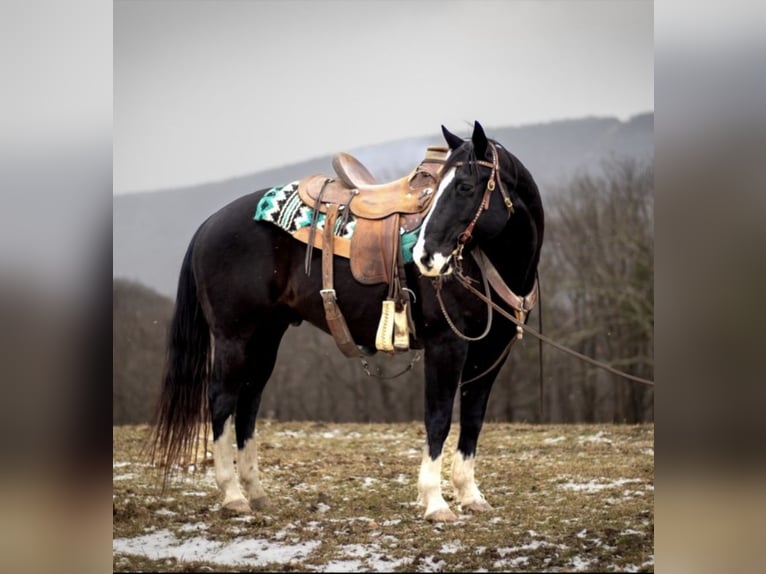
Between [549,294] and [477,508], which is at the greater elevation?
[549,294]

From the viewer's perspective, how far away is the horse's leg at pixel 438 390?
4.36 metres

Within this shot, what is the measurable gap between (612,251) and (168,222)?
3.11 metres

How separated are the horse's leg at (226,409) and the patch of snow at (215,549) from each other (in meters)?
0.25

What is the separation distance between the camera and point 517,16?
5.16 metres

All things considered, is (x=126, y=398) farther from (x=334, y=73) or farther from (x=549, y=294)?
(x=549, y=294)

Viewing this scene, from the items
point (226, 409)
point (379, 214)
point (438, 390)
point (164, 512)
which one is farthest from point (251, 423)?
point (379, 214)

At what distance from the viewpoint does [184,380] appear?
488 centimetres

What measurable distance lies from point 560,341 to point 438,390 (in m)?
1.87

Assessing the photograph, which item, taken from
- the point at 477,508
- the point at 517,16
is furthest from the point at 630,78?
the point at 477,508

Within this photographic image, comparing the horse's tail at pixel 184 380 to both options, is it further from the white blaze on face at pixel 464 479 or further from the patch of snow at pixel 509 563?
the patch of snow at pixel 509 563

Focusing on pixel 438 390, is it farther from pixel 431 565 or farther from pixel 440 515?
pixel 431 565

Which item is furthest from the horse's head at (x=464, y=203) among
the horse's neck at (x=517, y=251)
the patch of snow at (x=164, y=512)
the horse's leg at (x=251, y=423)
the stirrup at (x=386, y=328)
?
the patch of snow at (x=164, y=512)
